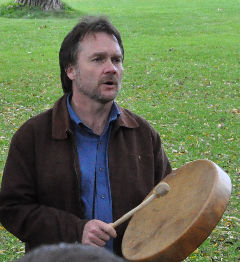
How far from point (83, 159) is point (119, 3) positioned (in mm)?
24495

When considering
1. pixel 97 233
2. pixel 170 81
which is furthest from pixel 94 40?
pixel 170 81

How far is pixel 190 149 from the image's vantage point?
9.28m

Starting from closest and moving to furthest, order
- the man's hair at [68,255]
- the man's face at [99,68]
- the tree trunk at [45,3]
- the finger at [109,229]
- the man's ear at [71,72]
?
the man's hair at [68,255] → the finger at [109,229] → the man's face at [99,68] → the man's ear at [71,72] → the tree trunk at [45,3]

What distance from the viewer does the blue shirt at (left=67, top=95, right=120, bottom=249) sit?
3000mm

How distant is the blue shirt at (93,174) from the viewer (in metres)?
3.00

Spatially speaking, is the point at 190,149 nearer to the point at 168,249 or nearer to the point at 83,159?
the point at 83,159

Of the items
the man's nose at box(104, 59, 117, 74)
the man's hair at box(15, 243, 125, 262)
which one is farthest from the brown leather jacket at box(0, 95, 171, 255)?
the man's hair at box(15, 243, 125, 262)

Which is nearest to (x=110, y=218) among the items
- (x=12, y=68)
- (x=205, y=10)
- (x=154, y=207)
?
(x=154, y=207)

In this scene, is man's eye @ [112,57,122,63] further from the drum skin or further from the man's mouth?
the drum skin

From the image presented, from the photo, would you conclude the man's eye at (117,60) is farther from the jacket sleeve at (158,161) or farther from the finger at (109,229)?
the finger at (109,229)

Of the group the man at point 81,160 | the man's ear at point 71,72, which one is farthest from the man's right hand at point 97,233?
the man's ear at point 71,72

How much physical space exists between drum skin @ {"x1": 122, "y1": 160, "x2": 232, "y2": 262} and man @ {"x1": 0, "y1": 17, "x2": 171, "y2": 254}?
0.65 feet

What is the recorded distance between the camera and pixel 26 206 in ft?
9.85

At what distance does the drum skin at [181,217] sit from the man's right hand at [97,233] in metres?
0.09
